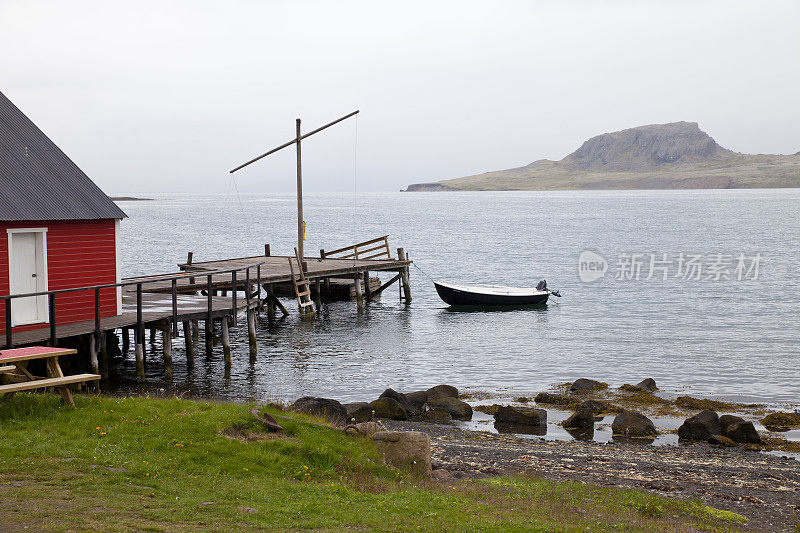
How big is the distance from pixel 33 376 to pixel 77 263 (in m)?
9.05

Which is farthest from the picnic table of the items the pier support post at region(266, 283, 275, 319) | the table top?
the pier support post at region(266, 283, 275, 319)

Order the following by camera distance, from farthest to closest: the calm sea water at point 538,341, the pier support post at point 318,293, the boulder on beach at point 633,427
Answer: the pier support post at point 318,293, the calm sea water at point 538,341, the boulder on beach at point 633,427

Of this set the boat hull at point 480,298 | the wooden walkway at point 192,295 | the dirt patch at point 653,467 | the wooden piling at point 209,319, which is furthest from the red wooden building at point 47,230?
the boat hull at point 480,298

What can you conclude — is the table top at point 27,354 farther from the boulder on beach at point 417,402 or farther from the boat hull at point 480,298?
the boat hull at point 480,298

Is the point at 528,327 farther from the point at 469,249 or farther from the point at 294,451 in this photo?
the point at 469,249

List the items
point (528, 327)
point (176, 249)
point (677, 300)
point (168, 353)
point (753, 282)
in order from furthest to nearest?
point (176, 249) → point (753, 282) → point (677, 300) → point (528, 327) → point (168, 353)

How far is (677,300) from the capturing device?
47000mm

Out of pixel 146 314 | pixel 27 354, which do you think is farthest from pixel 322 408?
pixel 146 314

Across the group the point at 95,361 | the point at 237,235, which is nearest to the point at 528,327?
the point at 95,361

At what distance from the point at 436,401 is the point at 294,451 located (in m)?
10.7

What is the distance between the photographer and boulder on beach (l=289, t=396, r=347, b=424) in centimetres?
1606

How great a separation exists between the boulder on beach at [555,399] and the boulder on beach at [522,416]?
2184 millimetres

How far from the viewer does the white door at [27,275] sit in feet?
64.4

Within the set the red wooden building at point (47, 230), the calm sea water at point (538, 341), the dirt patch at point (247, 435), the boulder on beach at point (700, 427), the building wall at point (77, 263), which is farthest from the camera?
the calm sea water at point (538, 341)
